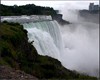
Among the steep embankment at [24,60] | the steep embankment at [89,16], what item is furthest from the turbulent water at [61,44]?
the steep embankment at [89,16]

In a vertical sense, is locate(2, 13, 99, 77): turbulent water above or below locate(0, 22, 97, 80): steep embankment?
below

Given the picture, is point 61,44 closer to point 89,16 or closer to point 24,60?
point 24,60

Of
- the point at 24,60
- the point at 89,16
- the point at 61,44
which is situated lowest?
the point at 89,16

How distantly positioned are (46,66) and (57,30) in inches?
1116

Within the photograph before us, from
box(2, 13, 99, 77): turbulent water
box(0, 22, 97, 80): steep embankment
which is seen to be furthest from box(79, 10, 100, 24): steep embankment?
box(0, 22, 97, 80): steep embankment

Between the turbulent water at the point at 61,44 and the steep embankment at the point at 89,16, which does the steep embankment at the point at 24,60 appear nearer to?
the turbulent water at the point at 61,44

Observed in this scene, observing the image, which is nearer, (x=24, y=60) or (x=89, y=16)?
(x=24, y=60)

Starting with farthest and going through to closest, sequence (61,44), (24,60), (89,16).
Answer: (89,16), (61,44), (24,60)

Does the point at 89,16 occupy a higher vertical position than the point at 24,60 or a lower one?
lower

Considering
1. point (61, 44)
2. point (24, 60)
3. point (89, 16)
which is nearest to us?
point (24, 60)

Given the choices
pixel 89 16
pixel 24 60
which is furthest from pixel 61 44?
pixel 89 16

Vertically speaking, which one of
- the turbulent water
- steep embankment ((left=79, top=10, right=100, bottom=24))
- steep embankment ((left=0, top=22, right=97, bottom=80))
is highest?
steep embankment ((left=0, top=22, right=97, bottom=80))

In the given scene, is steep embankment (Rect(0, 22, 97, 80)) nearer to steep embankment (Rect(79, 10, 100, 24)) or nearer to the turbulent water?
the turbulent water

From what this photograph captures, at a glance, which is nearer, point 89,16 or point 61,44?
point 61,44
